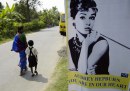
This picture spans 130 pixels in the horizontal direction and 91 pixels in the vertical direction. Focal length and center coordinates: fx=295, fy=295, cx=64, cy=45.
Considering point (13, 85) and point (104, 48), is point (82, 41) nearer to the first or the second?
point (104, 48)

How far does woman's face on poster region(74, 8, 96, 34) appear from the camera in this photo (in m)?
3.82

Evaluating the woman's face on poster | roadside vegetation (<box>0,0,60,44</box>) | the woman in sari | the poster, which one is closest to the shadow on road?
the woman in sari

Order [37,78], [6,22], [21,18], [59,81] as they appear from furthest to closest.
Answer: [21,18], [6,22], [37,78], [59,81]

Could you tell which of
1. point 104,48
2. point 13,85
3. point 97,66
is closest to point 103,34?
point 104,48

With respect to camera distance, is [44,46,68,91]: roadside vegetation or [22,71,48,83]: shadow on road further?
[22,71,48,83]: shadow on road

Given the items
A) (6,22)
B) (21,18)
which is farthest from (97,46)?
(21,18)

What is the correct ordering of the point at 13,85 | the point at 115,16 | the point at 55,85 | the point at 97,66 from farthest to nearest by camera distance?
the point at 13,85
the point at 55,85
the point at 97,66
the point at 115,16

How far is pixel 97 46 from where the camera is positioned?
157 inches

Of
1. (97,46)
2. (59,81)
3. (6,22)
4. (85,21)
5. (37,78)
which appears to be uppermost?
(85,21)

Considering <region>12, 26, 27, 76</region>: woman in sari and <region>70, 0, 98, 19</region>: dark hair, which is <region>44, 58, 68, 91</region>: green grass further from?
<region>70, 0, 98, 19</region>: dark hair

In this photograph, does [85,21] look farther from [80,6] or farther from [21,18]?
[21,18]

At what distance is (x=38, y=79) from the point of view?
33.1ft

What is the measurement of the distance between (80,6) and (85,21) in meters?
0.21

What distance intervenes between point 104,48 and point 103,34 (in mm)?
200
